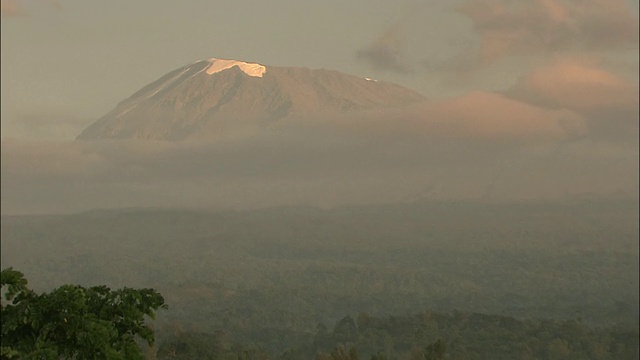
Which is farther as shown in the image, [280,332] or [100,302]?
[280,332]

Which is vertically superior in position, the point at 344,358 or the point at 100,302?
the point at 100,302

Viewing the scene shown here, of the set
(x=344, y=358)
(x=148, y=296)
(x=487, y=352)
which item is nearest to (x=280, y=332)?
(x=487, y=352)

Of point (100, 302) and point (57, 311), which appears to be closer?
point (57, 311)

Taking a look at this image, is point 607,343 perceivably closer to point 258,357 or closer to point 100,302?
point 258,357

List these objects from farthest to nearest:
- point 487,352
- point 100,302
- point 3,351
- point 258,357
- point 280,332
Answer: point 280,332
point 487,352
point 258,357
point 100,302
point 3,351

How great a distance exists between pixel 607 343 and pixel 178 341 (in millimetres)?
63912

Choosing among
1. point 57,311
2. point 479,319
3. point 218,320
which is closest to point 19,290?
point 57,311

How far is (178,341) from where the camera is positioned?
87.9 meters

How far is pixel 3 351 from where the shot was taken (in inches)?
739

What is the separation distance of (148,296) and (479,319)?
129 metres

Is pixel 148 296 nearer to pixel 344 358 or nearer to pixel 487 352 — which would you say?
pixel 344 358

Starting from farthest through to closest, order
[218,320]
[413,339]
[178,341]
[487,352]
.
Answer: [218,320] < [413,339] < [487,352] < [178,341]

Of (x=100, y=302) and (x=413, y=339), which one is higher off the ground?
(x=100, y=302)

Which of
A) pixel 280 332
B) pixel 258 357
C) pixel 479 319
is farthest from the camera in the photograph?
pixel 280 332
